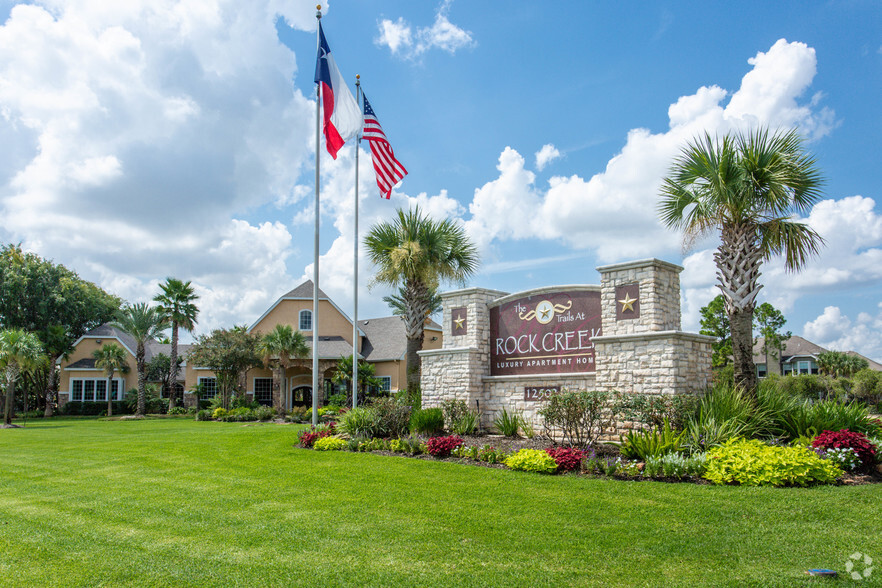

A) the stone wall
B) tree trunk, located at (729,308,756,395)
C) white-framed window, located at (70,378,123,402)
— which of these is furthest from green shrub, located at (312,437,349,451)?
white-framed window, located at (70,378,123,402)

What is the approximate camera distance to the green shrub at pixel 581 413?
1225 centimetres

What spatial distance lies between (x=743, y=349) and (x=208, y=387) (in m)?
33.7

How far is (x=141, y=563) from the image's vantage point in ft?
20.0

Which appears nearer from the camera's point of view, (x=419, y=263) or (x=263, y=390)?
(x=419, y=263)

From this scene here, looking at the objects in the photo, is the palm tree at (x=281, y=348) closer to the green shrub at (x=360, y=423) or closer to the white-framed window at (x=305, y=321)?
the white-framed window at (x=305, y=321)

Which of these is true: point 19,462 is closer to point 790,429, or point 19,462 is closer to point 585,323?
point 585,323

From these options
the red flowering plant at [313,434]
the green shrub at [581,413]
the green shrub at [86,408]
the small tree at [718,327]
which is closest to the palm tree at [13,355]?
the green shrub at [86,408]

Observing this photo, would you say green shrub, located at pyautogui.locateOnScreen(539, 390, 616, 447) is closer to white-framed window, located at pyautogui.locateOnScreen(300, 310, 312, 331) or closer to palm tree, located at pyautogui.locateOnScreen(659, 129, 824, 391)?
palm tree, located at pyautogui.locateOnScreen(659, 129, 824, 391)

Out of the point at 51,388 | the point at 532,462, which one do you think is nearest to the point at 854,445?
the point at 532,462

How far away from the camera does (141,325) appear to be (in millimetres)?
36375

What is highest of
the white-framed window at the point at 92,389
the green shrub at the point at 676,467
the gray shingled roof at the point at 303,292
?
the gray shingled roof at the point at 303,292

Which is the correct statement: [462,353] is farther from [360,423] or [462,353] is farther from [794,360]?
[794,360]

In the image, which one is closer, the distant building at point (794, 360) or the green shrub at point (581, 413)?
the green shrub at point (581, 413)

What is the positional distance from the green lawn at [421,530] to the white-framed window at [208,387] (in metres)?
28.0
